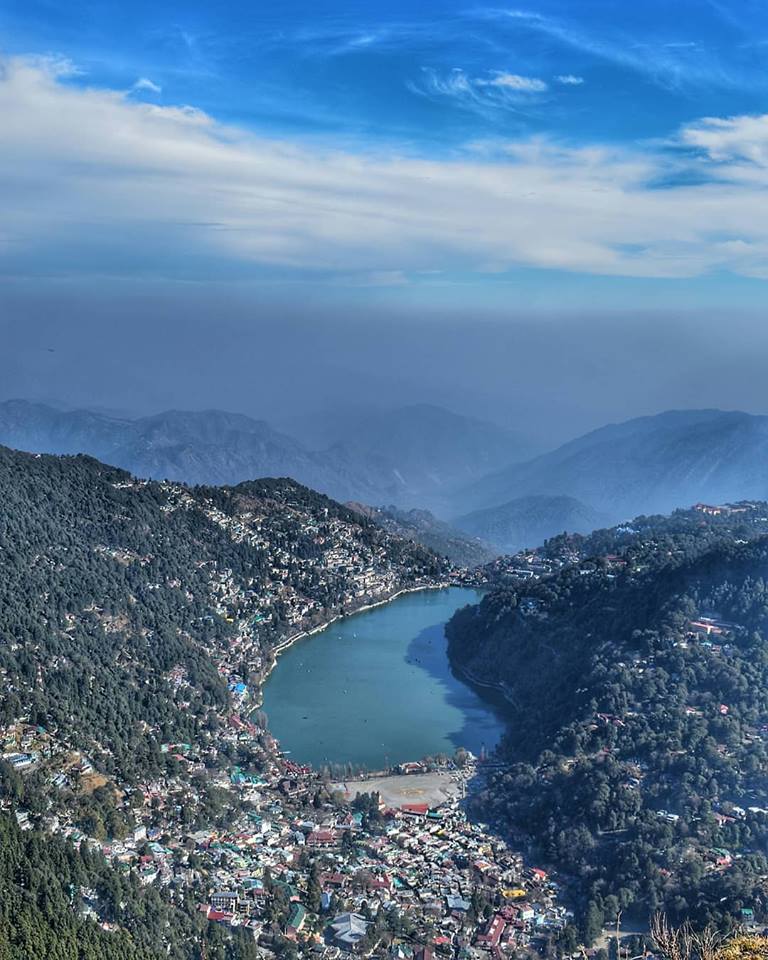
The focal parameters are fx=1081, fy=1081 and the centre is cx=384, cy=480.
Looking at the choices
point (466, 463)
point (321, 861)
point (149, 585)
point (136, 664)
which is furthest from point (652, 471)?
point (321, 861)

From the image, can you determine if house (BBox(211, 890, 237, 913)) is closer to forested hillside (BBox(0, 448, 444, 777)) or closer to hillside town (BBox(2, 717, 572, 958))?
hillside town (BBox(2, 717, 572, 958))

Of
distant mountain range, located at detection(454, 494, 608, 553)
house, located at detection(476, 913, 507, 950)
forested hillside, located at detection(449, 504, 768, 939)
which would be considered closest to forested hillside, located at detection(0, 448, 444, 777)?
forested hillside, located at detection(449, 504, 768, 939)

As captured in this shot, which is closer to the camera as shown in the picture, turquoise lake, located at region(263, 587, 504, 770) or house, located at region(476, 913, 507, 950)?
house, located at region(476, 913, 507, 950)

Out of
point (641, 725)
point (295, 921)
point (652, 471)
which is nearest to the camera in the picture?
point (295, 921)

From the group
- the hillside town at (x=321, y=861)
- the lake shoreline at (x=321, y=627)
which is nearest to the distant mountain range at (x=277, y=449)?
the lake shoreline at (x=321, y=627)

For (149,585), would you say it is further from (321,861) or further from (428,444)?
(428,444)

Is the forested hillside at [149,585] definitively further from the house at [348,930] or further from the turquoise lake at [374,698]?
the house at [348,930]
